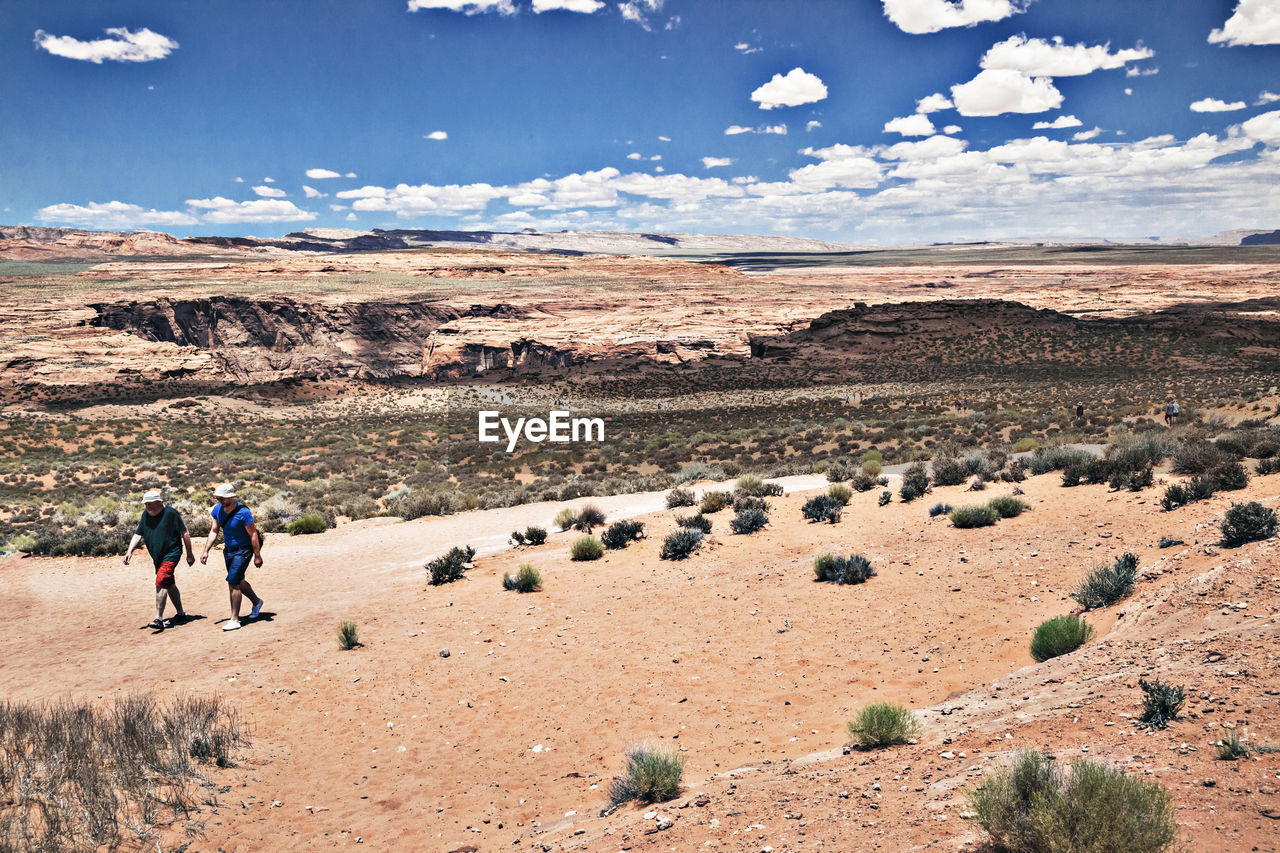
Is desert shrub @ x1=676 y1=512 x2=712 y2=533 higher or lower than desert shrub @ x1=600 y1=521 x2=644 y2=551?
above

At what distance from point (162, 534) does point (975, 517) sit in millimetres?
11234

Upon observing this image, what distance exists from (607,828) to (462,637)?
4.66 m

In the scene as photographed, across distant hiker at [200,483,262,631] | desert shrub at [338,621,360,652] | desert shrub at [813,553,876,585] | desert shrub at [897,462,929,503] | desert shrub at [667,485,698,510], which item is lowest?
desert shrub at [667,485,698,510]

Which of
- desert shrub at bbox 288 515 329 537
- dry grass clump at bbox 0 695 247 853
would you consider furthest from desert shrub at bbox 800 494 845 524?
desert shrub at bbox 288 515 329 537

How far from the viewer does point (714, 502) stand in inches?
573

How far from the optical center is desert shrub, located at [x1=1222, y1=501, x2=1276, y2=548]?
7.29 metres

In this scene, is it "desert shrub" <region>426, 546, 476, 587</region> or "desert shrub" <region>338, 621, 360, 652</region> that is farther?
"desert shrub" <region>426, 546, 476, 587</region>

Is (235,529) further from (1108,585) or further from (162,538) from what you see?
(1108,585)

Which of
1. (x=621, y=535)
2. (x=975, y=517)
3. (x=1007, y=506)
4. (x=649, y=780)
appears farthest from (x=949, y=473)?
(x=649, y=780)

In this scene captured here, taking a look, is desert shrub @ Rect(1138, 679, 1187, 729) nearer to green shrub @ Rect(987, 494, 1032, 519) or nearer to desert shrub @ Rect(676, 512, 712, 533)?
green shrub @ Rect(987, 494, 1032, 519)

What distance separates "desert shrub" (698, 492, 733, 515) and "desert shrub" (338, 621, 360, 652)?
24.6ft

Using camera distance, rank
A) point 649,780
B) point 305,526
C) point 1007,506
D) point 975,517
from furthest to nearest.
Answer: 1. point 305,526
2. point 1007,506
3. point 975,517
4. point 649,780

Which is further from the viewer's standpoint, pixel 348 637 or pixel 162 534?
pixel 162 534

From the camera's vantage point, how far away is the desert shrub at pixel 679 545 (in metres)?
11.5
